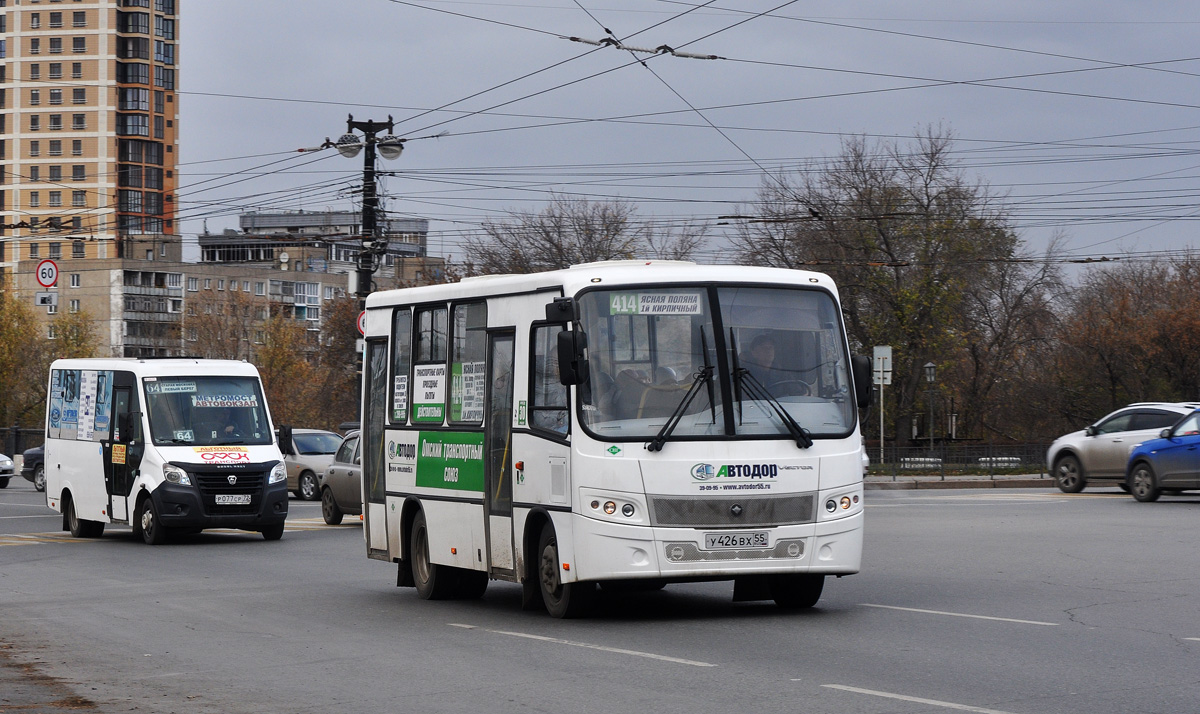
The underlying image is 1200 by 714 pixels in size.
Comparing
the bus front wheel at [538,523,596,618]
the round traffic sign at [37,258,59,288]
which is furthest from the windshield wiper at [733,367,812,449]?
the round traffic sign at [37,258,59,288]

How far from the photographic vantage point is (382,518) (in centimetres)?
1520

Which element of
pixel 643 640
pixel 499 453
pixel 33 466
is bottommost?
pixel 643 640

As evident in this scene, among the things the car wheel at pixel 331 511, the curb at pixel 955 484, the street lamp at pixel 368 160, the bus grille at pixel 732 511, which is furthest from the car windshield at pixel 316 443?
the bus grille at pixel 732 511

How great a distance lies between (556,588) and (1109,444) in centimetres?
2098

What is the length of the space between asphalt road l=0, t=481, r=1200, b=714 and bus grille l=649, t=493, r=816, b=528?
77cm

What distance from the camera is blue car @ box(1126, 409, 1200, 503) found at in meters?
26.6

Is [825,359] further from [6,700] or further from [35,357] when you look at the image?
[35,357]

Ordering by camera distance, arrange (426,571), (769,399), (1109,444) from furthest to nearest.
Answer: (1109,444) < (426,571) < (769,399)

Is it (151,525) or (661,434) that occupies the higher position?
(661,434)

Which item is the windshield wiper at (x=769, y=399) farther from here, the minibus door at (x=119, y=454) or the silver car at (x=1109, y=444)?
the silver car at (x=1109, y=444)

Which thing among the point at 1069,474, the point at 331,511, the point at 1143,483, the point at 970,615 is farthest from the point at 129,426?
the point at 1069,474

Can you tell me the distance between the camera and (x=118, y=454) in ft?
76.5

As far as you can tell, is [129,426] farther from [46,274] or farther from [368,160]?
[46,274]

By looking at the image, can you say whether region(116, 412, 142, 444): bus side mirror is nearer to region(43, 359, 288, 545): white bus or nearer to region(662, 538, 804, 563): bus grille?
region(43, 359, 288, 545): white bus
